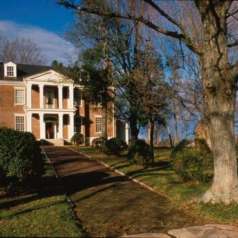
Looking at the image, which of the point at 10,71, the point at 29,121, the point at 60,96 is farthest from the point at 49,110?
the point at 10,71

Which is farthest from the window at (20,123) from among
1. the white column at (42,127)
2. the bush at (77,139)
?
the bush at (77,139)

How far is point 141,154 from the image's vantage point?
1784 centimetres

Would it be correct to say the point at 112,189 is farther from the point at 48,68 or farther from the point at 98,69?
the point at 48,68

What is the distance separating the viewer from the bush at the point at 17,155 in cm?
962

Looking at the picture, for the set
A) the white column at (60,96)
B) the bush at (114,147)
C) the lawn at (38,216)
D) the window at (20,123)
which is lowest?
the lawn at (38,216)

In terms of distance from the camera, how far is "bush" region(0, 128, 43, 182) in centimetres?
962

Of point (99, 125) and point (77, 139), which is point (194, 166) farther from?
point (99, 125)

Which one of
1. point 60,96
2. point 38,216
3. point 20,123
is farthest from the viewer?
point 60,96

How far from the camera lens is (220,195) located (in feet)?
28.7

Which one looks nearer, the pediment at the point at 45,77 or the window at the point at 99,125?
the pediment at the point at 45,77

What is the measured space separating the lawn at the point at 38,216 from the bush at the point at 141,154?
7.51 meters

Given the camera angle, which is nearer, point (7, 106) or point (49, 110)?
point (7, 106)

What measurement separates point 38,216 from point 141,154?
420 inches

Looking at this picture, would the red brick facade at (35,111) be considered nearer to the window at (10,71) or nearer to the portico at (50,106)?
the portico at (50,106)
